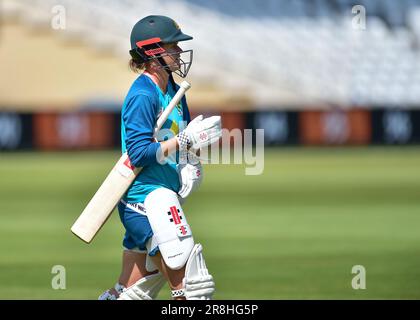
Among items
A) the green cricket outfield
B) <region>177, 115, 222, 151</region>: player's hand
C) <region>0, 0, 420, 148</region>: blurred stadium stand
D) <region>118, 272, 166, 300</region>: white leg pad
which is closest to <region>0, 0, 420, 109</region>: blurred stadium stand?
<region>0, 0, 420, 148</region>: blurred stadium stand

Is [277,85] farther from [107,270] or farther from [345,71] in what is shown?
[107,270]

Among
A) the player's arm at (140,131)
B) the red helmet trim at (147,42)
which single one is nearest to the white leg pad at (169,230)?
the player's arm at (140,131)

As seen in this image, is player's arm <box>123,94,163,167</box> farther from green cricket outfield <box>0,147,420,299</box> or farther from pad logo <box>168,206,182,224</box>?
green cricket outfield <box>0,147,420,299</box>

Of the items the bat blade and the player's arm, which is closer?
the player's arm

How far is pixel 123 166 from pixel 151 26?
2.77 ft

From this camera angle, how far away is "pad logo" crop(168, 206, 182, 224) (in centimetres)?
617

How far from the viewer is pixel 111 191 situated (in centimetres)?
631

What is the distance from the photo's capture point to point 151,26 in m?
6.38

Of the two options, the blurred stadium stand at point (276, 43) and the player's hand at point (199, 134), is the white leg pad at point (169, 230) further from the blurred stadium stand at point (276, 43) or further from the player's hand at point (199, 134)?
the blurred stadium stand at point (276, 43)

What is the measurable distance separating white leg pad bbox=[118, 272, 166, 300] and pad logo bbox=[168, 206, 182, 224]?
48cm

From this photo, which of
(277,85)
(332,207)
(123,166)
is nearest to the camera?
(123,166)

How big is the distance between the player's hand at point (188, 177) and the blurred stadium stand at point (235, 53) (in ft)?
73.9

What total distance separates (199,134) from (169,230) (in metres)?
0.58
